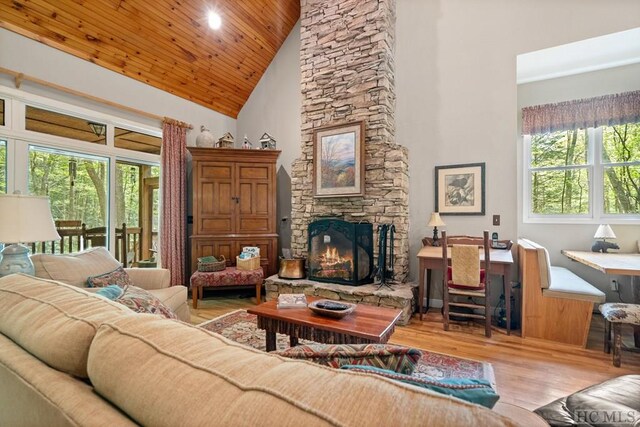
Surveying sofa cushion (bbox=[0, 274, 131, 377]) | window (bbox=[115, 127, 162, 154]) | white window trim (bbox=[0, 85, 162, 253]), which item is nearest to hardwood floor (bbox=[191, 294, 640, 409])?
white window trim (bbox=[0, 85, 162, 253])

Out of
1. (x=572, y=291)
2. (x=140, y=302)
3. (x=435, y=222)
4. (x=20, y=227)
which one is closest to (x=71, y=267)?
(x=20, y=227)

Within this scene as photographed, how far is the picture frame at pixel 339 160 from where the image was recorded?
3668mm

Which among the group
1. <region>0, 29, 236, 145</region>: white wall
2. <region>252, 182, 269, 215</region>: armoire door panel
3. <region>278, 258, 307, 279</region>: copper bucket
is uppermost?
<region>0, 29, 236, 145</region>: white wall

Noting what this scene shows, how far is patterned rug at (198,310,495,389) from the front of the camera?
2133mm

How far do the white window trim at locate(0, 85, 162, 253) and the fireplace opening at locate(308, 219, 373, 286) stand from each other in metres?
2.58

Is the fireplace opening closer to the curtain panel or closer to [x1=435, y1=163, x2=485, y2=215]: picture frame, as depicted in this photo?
[x1=435, y1=163, x2=485, y2=215]: picture frame

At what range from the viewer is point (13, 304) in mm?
935

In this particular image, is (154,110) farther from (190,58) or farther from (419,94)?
(419,94)

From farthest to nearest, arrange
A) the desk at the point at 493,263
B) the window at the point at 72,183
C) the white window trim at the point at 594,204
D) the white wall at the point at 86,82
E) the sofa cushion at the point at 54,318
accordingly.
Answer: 1. the white window trim at the point at 594,204
2. the window at the point at 72,183
3. the desk at the point at 493,263
4. the white wall at the point at 86,82
5. the sofa cushion at the point at 54,318

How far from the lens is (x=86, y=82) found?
10.7 feet

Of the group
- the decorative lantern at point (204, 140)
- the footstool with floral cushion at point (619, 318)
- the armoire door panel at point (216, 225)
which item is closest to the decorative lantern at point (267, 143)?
the decorative lantern at point (204, 140)

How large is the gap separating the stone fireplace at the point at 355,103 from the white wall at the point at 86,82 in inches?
73.5

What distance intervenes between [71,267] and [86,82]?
234 centimetres

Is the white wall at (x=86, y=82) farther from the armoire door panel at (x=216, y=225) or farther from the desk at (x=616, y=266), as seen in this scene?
the desk at (x=616, y=266)
